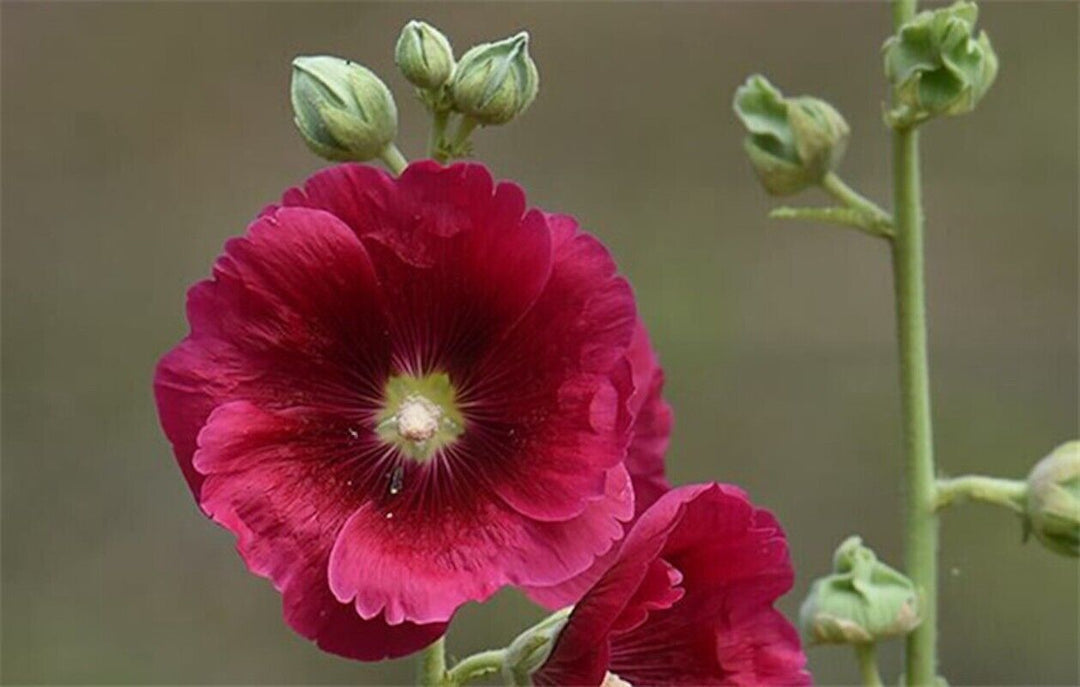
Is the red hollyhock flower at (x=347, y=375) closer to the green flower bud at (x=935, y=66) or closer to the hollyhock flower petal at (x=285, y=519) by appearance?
the hollyhock flower petal at (x=285, y=519)

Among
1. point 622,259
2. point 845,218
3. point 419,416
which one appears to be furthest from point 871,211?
point 622,259

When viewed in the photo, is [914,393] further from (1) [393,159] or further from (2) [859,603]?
(1) [393,159]

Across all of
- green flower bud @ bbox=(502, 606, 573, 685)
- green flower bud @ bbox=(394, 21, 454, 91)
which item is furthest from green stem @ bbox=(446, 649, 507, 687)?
green flower bud @ bbox=(394, 21, 454, 91)

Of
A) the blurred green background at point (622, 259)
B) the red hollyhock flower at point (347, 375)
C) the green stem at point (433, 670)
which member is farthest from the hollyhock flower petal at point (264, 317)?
the blurred green background at point (622, 259)

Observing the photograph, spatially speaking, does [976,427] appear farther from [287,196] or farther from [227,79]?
[287,196]

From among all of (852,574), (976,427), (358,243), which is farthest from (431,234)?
(976,427)

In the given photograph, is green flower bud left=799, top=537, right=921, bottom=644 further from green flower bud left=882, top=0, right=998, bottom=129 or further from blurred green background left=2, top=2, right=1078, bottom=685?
blurred green background left=2, top=2, right=1078, bottom=685
